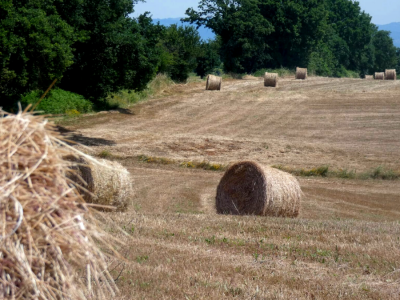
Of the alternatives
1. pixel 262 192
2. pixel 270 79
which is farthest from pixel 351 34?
pixel 262 192

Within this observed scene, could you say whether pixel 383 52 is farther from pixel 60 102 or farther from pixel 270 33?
pixel 60 102

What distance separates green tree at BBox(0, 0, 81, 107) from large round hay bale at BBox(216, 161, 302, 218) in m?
11.0

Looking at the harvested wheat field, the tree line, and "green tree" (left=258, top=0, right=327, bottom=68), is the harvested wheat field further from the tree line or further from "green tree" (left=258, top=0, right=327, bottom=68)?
"green tree" (left=258, top=0, right=327, bottom=68)

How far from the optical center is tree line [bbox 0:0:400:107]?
20.9 metres

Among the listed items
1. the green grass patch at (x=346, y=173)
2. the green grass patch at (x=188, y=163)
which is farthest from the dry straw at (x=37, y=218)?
the green grass patch at (x=346, y=173)

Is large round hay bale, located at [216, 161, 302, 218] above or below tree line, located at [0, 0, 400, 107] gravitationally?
below

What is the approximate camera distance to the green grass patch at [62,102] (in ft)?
85.8

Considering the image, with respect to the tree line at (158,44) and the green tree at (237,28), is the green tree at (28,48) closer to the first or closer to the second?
the tree line at (158,44)

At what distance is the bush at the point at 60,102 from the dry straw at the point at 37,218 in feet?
76.4

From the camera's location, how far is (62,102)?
28.1 m

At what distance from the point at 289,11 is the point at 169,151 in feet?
149

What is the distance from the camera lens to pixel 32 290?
299 cm

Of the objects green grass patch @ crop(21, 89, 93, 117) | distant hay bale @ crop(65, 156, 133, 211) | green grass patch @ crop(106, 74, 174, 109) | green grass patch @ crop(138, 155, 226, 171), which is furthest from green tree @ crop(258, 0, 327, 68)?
distant hay bale @ crop(65, 156, 133, 211)

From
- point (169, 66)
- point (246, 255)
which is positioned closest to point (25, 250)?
point (246, 255)
